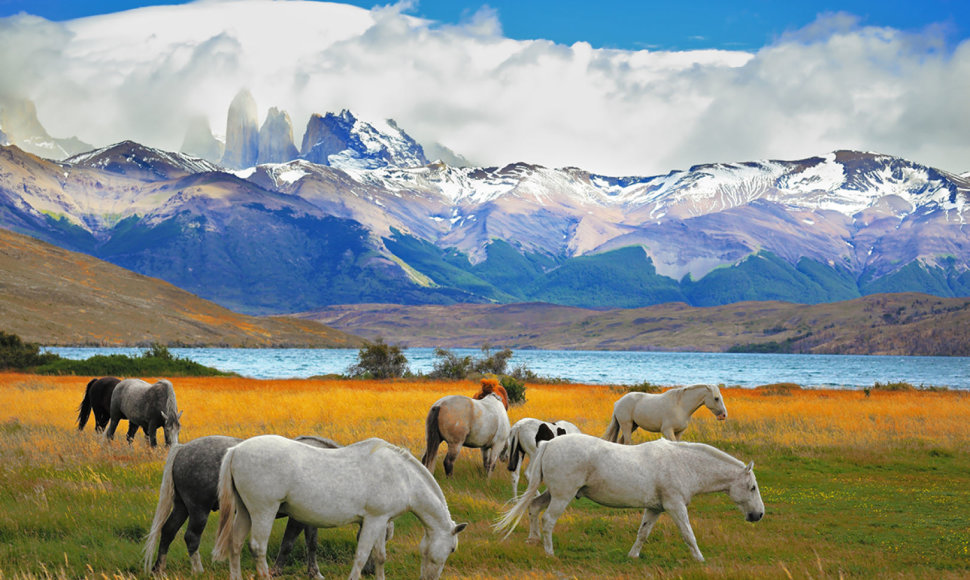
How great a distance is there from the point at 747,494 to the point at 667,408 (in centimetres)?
655

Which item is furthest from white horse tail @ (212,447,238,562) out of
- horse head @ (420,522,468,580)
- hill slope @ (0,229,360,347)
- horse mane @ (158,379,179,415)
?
hill slope @ (0,229,360,347)

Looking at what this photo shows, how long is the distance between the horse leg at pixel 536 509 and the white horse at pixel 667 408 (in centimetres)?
632

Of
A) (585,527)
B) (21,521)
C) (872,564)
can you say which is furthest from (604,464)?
(21,521)

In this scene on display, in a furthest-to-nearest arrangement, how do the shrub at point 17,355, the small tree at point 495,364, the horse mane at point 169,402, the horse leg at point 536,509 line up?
1. the small tree at point 495,364
2. the shrub at point 17,355
3. the horse mane at point 169,402
4. the horse leg at point 536,509

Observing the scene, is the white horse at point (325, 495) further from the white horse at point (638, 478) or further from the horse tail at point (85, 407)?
the horse tail at point (85, 407)

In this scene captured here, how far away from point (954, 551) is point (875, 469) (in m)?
8.24

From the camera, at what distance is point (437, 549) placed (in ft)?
27.5

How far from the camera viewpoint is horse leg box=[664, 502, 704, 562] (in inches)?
390

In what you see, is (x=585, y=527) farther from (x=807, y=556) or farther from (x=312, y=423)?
(x=312, y=423)

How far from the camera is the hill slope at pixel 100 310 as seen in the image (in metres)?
127

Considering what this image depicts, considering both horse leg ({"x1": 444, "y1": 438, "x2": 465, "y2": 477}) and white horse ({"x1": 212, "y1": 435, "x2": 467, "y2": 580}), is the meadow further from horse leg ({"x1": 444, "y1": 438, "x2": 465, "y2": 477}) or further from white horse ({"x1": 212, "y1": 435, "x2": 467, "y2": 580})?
white horse ({"x1": 212, "y1": 435, "x2": 467, "y2": 580})

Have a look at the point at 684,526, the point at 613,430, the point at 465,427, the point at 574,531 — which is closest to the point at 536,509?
the point at 574,531

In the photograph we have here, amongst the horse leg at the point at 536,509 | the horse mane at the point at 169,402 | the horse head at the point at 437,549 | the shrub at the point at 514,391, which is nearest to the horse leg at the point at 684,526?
the horse leg at the point at 536,509

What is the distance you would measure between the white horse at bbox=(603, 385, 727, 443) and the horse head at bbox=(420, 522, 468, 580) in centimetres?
899
